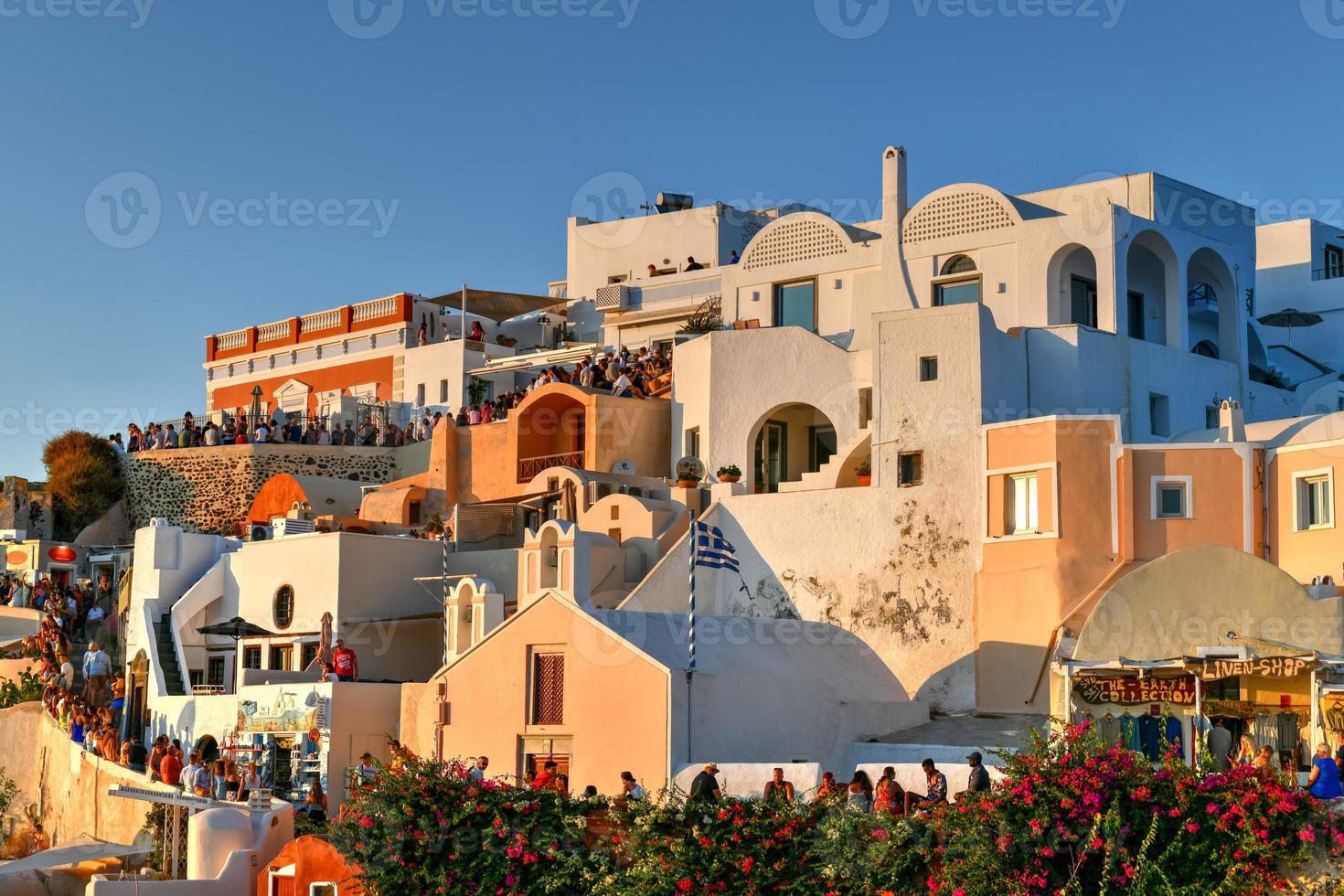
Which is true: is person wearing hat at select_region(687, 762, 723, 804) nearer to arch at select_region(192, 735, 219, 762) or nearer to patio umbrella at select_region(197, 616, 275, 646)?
arch at select_region(192, 735, 219, 762)

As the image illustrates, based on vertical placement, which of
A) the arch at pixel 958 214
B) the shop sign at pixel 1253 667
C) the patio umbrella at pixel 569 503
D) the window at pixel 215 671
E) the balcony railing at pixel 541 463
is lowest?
the window at pixel 215 671

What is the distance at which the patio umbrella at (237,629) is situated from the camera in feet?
111

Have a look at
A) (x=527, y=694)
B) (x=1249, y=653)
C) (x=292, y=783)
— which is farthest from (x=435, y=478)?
(x=1249, y=653)

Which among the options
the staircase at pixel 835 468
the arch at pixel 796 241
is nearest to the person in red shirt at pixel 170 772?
the staircase at pixel 835 468

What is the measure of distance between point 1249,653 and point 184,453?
34.2 m

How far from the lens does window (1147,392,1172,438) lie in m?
34.5

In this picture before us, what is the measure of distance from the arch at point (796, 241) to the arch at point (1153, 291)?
18.9 feet

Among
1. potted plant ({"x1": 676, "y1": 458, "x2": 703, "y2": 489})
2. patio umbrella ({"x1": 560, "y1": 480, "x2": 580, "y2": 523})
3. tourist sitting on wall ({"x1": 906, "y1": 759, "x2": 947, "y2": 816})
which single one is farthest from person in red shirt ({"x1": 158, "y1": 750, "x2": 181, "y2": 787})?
tourist sitting on wall ({"x1": 906, "y1": 759, "x2": 947, "y2": 816})

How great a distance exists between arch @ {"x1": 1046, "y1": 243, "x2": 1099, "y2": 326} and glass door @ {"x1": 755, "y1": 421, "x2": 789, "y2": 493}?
5867 millimetres

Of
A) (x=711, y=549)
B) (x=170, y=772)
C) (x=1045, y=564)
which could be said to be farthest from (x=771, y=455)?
(x=170, y=772)

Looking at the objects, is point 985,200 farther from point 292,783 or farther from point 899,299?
point 292,783

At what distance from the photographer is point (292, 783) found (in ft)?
97.7

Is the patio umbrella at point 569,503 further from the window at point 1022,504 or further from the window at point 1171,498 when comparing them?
the window at point 1171,498

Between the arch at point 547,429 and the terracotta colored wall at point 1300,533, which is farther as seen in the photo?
the arch at point 547,429
